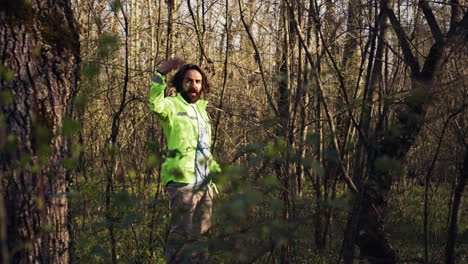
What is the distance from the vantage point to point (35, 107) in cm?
254

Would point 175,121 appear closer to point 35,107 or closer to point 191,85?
point 191,85

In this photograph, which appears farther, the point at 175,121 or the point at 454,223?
the point at 175,121

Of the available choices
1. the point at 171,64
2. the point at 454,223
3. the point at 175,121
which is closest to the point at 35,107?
the point at 171,64

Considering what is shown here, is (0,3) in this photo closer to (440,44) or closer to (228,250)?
(228,250)

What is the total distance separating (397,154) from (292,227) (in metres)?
1.99

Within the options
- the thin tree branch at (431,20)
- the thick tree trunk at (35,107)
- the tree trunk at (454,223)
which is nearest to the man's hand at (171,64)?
the thick tree trunk at (35,107)

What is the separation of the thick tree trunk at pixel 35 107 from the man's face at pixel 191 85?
1389 millimetres

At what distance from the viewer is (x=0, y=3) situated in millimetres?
2494

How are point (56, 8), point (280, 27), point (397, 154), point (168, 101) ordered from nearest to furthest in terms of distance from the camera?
1. point (56, 8)
2. point (397, 154)
3. point (168, 101)
4. point (280, 27)

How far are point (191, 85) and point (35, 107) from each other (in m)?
1.68

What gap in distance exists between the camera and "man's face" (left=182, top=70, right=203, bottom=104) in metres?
4.06

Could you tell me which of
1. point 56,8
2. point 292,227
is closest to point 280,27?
point 56,8

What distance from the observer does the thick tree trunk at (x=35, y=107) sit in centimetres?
246

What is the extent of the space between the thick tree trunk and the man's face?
4.56 ft
